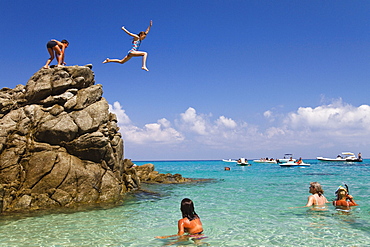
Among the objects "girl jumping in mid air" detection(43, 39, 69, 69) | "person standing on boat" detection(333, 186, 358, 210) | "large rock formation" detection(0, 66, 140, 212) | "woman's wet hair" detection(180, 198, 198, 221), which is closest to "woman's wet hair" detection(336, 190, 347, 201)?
"person standing on boat" detection(333, 186, 358, 210)

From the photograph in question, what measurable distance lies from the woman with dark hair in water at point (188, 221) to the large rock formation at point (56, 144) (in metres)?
10.1

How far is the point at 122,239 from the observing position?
10.4m

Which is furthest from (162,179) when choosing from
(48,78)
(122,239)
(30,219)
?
(122,239)

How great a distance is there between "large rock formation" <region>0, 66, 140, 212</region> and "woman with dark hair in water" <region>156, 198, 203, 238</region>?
10.1 meters

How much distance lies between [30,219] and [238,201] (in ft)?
42.7

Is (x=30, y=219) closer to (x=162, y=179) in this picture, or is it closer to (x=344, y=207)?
(x=344, y=207)

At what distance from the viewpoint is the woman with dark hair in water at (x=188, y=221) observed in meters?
9.38

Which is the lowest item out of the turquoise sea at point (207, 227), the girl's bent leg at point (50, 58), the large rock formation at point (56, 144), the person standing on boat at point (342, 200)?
the turquoise sea at point (207, 227)

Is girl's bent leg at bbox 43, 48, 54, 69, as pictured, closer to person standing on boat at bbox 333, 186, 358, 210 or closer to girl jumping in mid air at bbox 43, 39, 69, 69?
girl jumping in mid air at bbox 43, 39, 69, 69

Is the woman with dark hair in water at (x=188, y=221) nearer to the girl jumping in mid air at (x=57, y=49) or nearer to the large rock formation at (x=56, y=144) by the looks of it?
the large rock formation at (x=56, y=144)

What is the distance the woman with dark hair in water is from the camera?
9.38 metres

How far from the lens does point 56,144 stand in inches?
720

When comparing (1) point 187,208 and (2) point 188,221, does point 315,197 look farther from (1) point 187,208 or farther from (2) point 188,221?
(1) point 187,208

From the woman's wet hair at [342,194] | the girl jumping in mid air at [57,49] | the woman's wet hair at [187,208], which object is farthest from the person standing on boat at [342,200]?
the girl jumping in mid air at [57,49]
